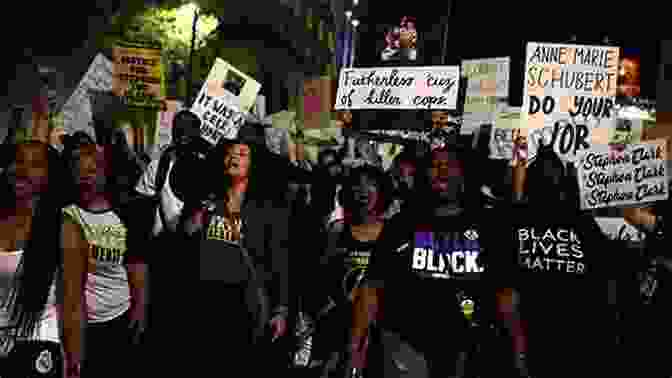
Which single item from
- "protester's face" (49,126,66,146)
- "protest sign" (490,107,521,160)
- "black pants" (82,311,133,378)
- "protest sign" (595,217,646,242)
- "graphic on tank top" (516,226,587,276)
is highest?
"protest sign" (490,107,521,160)

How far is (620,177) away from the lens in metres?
10.4

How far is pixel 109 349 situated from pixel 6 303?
0.76 m

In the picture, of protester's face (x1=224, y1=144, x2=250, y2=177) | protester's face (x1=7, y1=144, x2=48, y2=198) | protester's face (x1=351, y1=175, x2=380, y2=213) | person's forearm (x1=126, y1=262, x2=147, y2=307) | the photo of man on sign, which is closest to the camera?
protester's face (x1=7, y1=144, x2=48, y2=198)

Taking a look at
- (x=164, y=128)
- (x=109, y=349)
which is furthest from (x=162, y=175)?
(x=109, y=349)

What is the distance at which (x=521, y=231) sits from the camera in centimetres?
715

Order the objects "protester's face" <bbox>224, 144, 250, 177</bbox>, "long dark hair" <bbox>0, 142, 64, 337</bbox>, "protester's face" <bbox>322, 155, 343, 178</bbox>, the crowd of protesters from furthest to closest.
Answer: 1. "protester's face" <bbox>322, 155, 343, 178</bbox>
2. "protester's face" <bbox>224, 144, 250, 177</bbox>
3. the crowd of protesters
4. "long dark hair" <bbox>0, 142, 64, 337</bbox>

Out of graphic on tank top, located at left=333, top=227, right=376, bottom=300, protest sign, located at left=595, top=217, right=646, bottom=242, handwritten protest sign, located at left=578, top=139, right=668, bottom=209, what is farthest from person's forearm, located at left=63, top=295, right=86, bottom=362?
protest sign, located at left=595, top=217, right=646, bottom=242

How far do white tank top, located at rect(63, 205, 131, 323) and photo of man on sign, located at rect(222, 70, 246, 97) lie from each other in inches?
155

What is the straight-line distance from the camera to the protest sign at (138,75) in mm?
10664

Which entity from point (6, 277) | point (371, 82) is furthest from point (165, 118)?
point (6, 277)

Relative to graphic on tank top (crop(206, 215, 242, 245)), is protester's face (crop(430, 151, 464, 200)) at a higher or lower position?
Result: higher

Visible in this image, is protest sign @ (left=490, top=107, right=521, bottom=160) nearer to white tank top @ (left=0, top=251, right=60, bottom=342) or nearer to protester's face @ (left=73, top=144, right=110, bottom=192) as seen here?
protester's face @ (left=73, top=144, right=110, bottom=192)

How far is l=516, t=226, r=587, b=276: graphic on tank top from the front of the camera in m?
7.01

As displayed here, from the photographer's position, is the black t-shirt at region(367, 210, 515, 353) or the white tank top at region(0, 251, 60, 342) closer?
the white tank top at region(0, 251, 60, 342)
